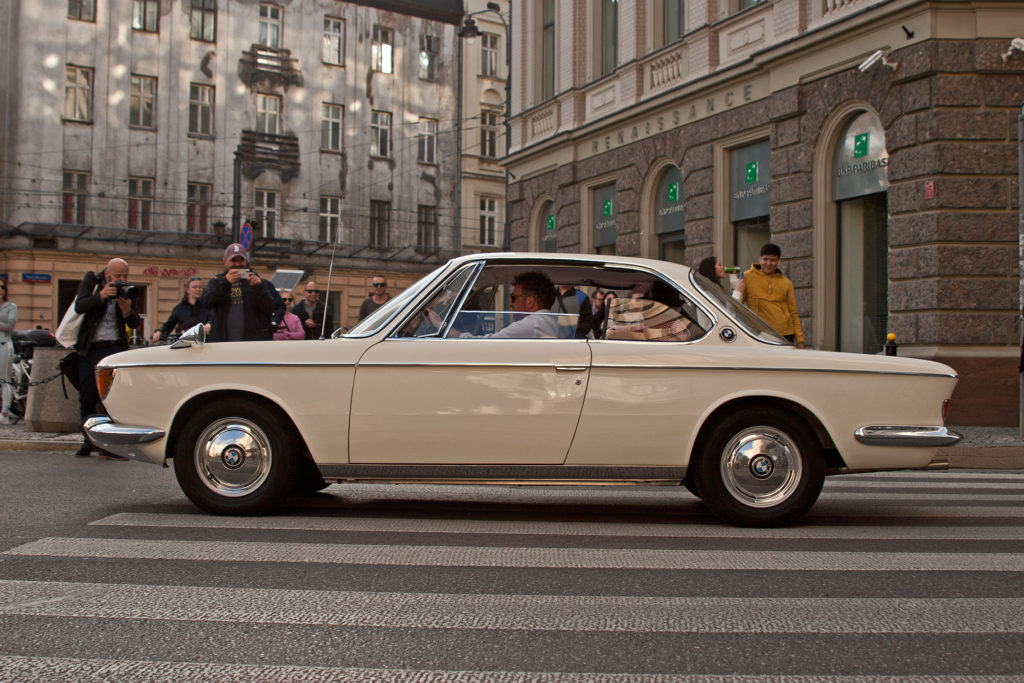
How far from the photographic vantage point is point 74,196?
4075 cm

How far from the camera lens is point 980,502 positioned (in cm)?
729

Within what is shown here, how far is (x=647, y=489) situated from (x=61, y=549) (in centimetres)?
432

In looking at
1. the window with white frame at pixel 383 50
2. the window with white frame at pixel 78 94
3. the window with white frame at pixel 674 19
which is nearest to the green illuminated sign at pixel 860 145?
the window with white frame at pixel 674 19

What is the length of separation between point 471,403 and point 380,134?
1710 inches

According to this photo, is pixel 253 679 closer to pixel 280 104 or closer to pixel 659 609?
pixel 659 609

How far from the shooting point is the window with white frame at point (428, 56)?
4934 centimetres

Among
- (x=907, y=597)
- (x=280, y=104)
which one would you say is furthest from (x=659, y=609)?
(x=280, y=104)

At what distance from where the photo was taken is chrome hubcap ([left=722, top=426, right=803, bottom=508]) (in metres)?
5.96

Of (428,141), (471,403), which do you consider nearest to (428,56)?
(428,141)

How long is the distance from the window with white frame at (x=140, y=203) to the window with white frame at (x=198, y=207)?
1.45 m

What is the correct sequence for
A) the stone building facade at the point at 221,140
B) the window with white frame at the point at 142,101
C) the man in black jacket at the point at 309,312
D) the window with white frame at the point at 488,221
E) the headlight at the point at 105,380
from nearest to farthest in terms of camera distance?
the headlight at the point at 105,380 < the man in black jacket at the point at 309,312 < the stone building facade at the point at 221,140 < the window with white frame at the point at 142,101 < the window with white frame at the point at 488,221

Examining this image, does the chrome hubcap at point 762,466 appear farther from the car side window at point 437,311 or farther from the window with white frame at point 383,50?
the window with white frame at point 383,50

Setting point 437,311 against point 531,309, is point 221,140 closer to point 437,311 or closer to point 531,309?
point 437,311

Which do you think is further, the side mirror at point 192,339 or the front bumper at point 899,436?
Answer: the side mirror at point 192,339
